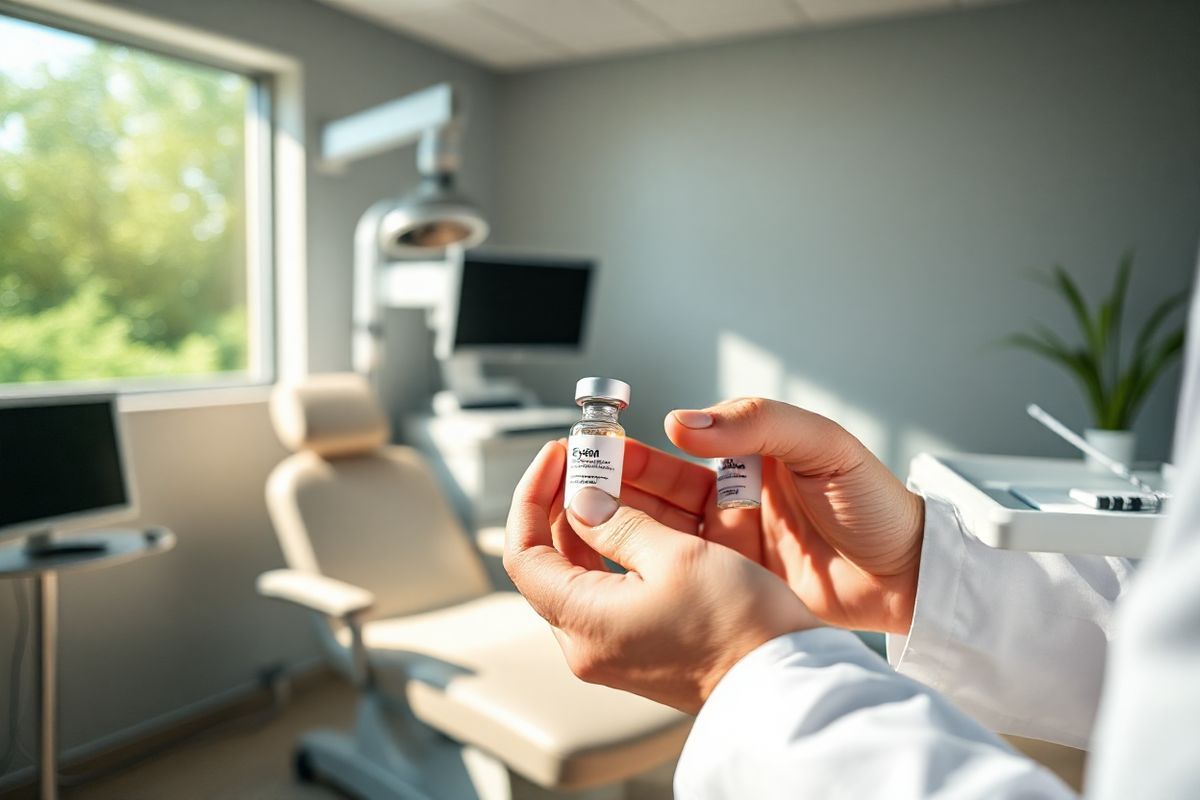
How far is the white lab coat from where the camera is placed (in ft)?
0.98

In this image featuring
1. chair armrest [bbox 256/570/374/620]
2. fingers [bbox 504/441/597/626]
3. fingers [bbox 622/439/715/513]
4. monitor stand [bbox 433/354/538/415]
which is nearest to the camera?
fingers [bbox 504/441/597/626]

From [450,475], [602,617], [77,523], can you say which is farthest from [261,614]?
[602,617]

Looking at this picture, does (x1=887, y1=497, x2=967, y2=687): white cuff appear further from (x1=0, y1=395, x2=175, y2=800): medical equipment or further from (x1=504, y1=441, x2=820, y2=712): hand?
(x1=0, y1=395, x2=175, y2=800): medical equipment

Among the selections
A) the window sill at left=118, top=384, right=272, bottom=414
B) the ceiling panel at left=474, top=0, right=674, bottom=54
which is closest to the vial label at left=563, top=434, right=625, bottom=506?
the window sill at left=118, top=384, right=272, bottom=414

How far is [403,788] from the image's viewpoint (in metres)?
2.15

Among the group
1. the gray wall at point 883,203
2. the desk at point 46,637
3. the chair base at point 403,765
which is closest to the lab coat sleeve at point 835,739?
the chair base at point 403,765

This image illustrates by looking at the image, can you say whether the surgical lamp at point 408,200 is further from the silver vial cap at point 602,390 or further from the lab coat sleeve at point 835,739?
the lab coat sleeve at point 835,739

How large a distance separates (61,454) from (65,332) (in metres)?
0.56

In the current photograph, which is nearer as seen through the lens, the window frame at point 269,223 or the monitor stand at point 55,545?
the monitor stand at point 55,545

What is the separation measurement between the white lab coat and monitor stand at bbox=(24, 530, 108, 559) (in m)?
1.92

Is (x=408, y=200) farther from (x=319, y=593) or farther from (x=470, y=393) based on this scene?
(x=319, y=593)

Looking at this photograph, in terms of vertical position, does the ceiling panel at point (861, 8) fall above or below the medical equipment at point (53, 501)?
above

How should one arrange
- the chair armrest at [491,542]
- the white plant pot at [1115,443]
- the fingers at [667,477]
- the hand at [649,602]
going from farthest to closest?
the white plant pot at [1115,443] < the chair armrest at [491,542] < the fingers at [667,477] < the hand at [649,602]

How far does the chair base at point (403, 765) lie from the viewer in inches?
78.2
